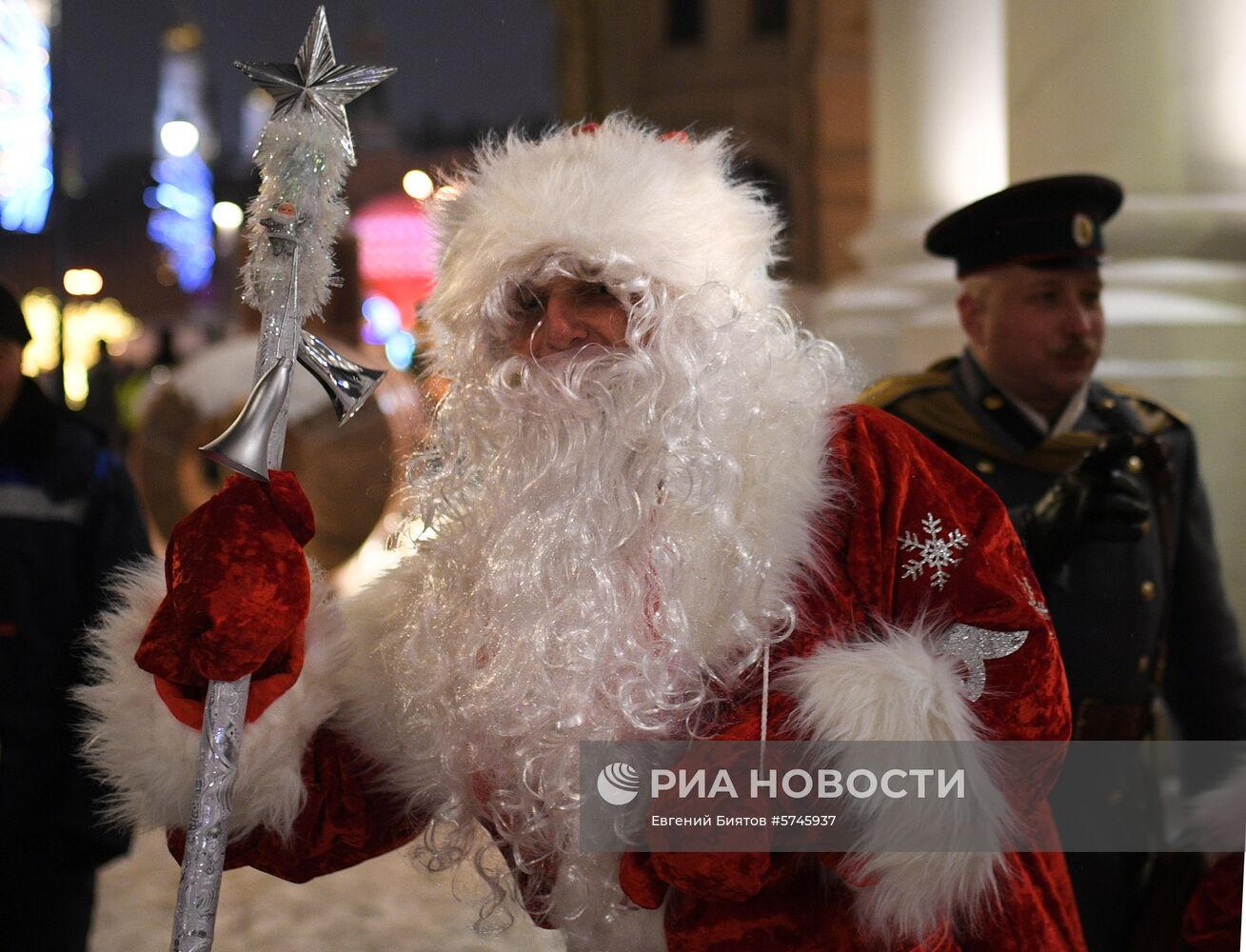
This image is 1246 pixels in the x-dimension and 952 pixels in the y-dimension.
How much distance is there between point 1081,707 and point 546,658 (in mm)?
1106

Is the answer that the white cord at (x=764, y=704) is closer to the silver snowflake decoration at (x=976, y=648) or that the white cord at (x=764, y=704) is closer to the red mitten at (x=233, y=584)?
the silver snowflake decoration at (x=976, y=648)

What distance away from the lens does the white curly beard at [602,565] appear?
56.9 inches

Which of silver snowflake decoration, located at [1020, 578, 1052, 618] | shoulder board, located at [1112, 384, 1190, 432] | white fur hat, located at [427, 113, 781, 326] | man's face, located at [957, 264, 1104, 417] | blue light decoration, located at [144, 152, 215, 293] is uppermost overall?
blue light decoration, located at [144, 152, 215, 293]

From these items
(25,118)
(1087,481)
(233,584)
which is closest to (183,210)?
(25,118)

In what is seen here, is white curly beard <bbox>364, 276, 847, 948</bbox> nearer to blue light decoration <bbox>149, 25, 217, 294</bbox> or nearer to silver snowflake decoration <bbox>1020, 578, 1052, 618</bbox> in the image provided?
silver snowflake decoration <bbox>1020, 578, 1052, 618</bbox>

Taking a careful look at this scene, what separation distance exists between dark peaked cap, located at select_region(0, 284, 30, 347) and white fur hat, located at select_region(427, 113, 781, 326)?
96 centimetres

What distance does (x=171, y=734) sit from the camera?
1.47 meters

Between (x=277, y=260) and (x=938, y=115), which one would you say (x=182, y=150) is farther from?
(x=938, y=115)

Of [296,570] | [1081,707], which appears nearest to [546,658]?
[296,570]

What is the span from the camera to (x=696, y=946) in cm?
138

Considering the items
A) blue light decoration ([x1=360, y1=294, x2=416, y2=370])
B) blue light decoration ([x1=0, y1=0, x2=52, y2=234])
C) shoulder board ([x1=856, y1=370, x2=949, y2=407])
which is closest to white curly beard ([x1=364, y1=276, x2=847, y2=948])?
shoulder board ([x1=856, y1=370, x2=949, y2=407])

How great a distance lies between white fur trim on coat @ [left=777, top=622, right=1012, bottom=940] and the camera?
132cm

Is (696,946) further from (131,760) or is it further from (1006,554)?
(131,760)

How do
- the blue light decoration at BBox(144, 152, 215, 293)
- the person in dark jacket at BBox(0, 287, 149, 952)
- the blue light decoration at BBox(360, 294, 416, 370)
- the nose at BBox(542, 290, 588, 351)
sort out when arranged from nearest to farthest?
the nose at BBox(542, 290, 588, 351), the person in dark jacket at BBox(0, 287, 149, 952), the blue light decoration at BBox(144, 152, 215, 293), the blue light decoration at BBox(360, 294, 416, 370)
